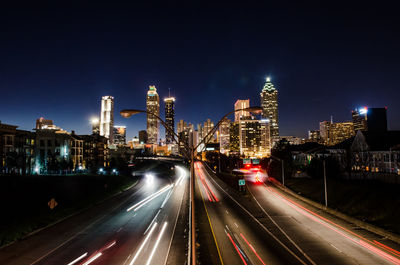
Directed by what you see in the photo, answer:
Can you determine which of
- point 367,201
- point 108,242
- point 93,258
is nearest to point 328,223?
point 367,201

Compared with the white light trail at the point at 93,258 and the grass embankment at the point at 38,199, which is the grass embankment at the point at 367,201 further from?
the grass embankment at the point at 38,199

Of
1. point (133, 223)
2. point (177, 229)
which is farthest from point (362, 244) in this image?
point (133, 223)

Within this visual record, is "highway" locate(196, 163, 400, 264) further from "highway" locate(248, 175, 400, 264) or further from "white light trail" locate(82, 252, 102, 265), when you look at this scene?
"white light trail" locate(82, 252, 102, 265)

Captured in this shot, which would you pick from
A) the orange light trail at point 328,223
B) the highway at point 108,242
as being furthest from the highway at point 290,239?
the highway at point 108,242

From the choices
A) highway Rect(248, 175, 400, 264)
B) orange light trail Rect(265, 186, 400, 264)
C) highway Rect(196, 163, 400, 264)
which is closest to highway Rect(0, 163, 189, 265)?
highway Rect(196, 163, 400, 264)

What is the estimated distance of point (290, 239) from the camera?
22641 mm

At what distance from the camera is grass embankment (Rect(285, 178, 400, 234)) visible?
26.7 metres

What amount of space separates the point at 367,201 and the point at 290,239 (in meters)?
16.3

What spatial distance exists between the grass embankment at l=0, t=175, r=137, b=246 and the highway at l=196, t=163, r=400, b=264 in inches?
726

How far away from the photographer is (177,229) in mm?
26609

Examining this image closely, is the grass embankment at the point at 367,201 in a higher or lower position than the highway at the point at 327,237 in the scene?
higher

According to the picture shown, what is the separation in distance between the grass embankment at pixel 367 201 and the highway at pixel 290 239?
2977 millimetres

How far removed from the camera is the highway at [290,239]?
18.1 meters

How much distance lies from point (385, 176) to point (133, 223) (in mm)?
39529
